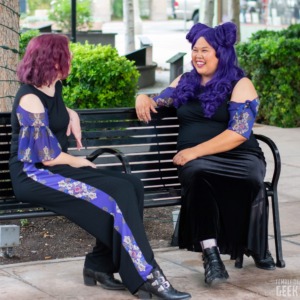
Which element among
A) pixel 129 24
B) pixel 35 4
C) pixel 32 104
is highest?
pixel 35 4

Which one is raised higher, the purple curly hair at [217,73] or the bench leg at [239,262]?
the purple curly hair at [217,73]

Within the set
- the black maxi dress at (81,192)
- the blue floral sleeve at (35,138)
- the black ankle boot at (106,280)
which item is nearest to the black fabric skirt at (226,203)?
the black maxi dress at (81,192)

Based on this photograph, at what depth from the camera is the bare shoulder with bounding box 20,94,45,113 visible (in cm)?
487

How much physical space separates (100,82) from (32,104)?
4.10 meters

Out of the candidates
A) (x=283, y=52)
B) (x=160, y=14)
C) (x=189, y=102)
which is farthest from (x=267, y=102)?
(x=160, y=14)

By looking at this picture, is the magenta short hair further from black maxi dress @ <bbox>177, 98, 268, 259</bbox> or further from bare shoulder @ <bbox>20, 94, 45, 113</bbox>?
black maxi dress @ <bbox>177, 98, 268, 259</bbox>

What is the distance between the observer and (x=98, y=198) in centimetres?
482

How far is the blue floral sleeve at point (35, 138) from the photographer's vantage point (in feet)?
16.0

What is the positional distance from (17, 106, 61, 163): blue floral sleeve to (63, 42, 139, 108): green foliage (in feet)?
13.1

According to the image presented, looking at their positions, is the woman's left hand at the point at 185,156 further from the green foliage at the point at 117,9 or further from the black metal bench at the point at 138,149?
the green foliage at the point at 117,9

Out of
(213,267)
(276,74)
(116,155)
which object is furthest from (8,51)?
(276,74)

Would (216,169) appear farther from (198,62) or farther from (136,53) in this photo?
(136,53)

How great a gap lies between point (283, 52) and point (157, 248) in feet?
18.2

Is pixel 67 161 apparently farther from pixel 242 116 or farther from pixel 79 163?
pixel 242 116
